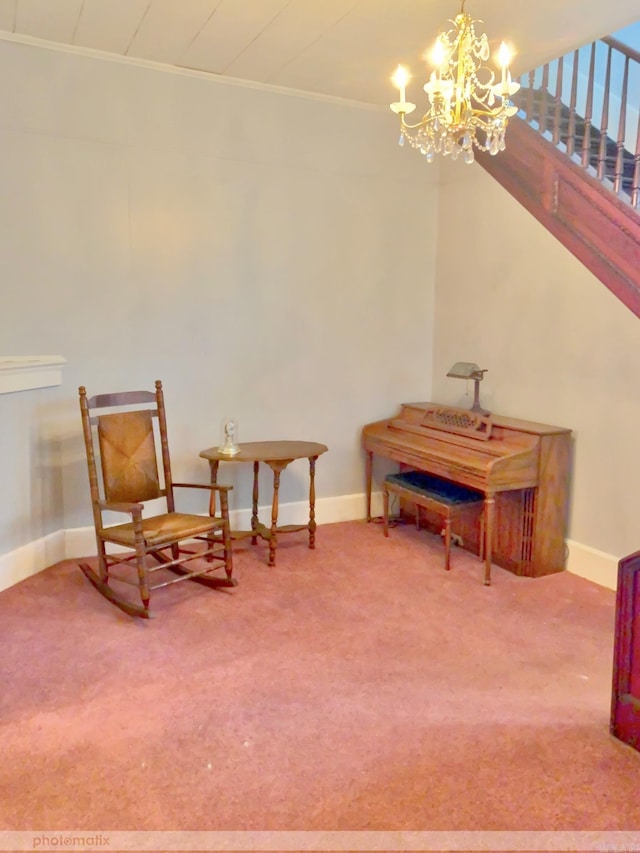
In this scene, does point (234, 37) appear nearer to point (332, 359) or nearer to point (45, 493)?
point (332, 359)

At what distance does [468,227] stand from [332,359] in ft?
4.05

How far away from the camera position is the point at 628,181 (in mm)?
3434

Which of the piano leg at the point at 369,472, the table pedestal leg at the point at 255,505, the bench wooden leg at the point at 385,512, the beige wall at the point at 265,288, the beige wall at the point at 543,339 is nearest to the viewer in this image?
the beige wall at the point at 543,339

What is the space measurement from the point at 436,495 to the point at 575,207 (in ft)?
5.62

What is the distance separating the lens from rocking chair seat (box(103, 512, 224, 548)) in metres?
2.97

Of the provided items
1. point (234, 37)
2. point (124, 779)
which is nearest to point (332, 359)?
point (234, 37)

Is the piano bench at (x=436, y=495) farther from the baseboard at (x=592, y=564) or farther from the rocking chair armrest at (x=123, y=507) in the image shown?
the rocking chair armrest at (x=123, y=507)

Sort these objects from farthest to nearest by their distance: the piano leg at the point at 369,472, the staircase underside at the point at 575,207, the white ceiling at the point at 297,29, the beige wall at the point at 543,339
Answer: the piano leg at the point at 369,472 → the beige wall at the point at 543,339 → the staircase underside at the point at 575,207 → the white ceiling at the point at 297,29

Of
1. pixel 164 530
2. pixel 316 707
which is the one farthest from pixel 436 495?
pixel 316 707

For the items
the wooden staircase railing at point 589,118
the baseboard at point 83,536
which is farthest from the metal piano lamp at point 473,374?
the wooden staircase railing at point 589,118

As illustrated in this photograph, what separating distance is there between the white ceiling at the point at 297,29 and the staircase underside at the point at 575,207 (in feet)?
1.48

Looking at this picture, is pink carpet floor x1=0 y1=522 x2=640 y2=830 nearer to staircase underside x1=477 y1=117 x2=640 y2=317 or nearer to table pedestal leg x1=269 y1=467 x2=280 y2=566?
table pedestal leg x1=269 y1=467 x2=280 y2=566

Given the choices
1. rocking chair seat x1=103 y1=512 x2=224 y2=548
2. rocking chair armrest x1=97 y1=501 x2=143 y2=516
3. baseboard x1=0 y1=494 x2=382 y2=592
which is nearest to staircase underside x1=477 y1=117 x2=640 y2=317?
baseboard x1=0 y1=494 x2=382 y2=592

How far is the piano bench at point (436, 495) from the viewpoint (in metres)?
3.51
